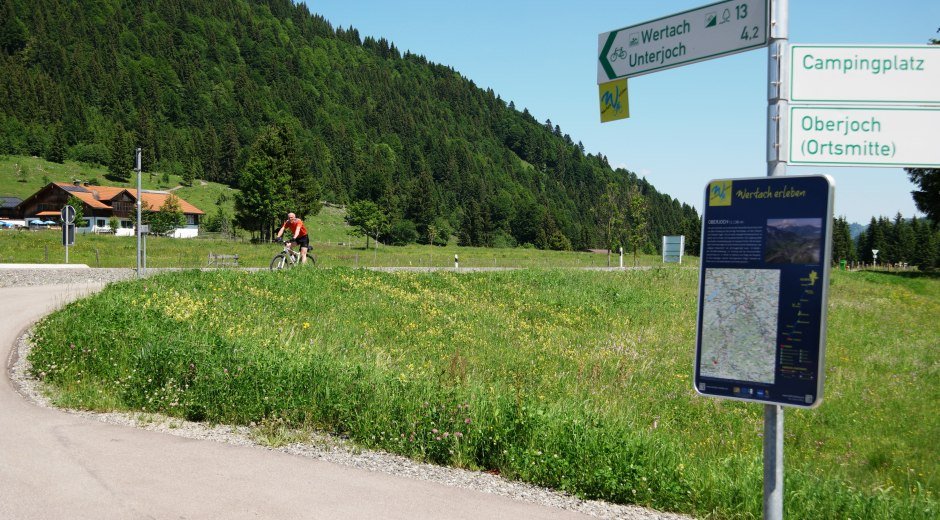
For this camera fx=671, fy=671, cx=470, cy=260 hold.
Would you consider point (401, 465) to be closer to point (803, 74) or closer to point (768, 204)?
point (768, 204)

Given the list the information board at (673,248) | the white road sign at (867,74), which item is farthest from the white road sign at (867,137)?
the information board at (673,248)

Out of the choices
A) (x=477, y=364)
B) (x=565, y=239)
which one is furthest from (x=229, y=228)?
(x=477, y=364)

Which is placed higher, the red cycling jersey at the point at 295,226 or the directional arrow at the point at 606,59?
the directional arrow at the point at 606,59

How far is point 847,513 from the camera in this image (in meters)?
5.14

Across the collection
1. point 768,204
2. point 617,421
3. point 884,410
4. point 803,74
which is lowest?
point 884,410

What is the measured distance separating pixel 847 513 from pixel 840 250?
5806 inches

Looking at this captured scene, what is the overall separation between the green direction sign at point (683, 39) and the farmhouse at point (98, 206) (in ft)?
359

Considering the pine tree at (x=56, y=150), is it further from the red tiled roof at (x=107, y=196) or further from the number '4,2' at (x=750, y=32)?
the number '4,2' at (x=750, y=32)

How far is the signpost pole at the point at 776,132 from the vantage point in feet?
11.0

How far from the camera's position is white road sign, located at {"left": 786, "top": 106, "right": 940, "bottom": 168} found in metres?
3.26

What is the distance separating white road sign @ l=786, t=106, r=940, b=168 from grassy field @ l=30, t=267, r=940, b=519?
3.06 m

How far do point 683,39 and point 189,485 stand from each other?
488 centimetres

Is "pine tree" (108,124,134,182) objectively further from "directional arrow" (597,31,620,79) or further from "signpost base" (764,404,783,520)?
"signpost base" (764,404,783,520)

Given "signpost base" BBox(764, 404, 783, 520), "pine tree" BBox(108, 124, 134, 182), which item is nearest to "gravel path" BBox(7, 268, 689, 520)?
"signpost base" BBox(764, 404, 783, 520)
